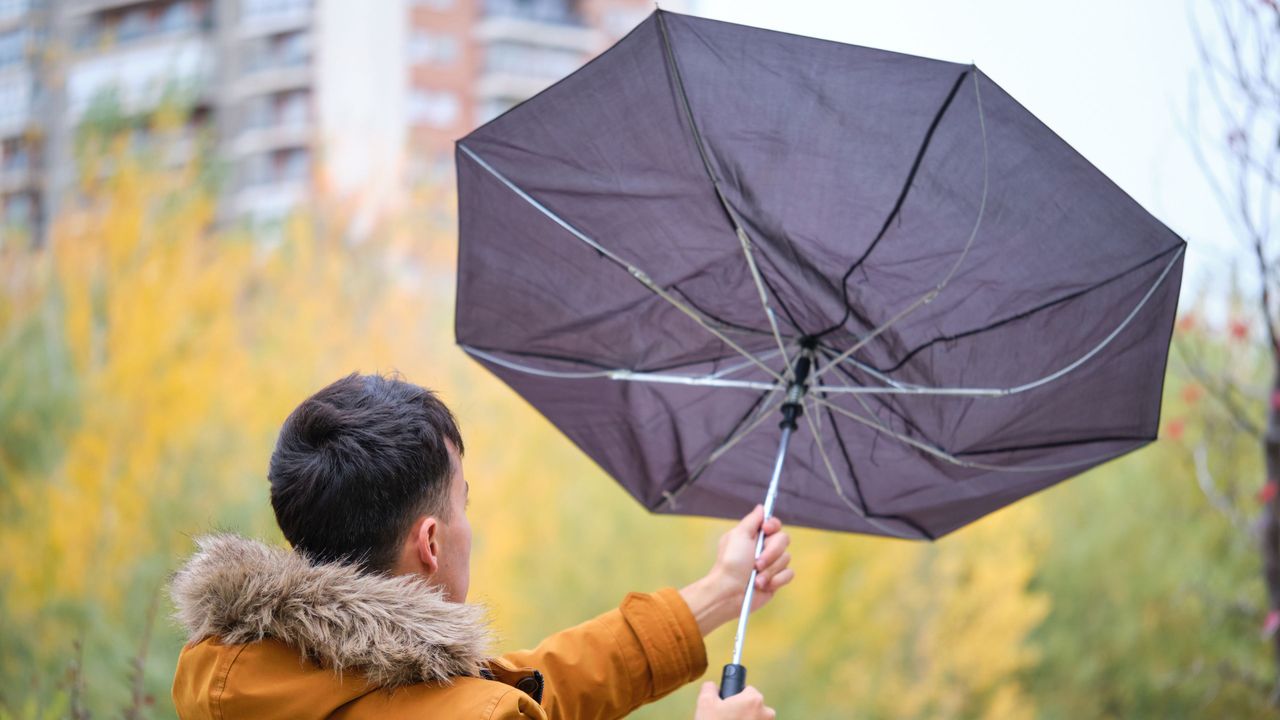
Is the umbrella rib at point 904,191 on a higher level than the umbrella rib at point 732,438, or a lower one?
higher

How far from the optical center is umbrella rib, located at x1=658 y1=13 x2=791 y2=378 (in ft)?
6.13

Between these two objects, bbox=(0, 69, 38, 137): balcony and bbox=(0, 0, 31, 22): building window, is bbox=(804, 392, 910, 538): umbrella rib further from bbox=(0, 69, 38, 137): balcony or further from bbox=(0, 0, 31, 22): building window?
bbox=(0, 0, 31, 22): building window

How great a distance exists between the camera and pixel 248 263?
15180mm

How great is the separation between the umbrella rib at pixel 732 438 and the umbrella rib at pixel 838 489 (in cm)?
8

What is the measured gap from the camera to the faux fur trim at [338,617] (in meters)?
1.39

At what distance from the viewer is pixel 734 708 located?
1627mm

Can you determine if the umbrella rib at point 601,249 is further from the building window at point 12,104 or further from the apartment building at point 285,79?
the building window at point 12,104

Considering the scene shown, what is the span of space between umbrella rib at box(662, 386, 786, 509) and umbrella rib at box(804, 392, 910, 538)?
77 mm

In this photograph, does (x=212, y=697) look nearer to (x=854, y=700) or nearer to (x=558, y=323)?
(x=558, y=323)

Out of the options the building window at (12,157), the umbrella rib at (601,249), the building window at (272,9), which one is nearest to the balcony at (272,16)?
the building window at (272,9)

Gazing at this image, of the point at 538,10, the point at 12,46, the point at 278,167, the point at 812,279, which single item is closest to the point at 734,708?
the point at 812,279

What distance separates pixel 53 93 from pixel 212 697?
18.5 m

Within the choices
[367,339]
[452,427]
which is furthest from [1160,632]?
[452,427]

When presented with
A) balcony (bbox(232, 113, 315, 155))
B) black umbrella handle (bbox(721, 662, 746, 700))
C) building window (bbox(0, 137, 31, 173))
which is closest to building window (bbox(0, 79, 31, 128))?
building window (bbox(0, 137, 31, 173))
